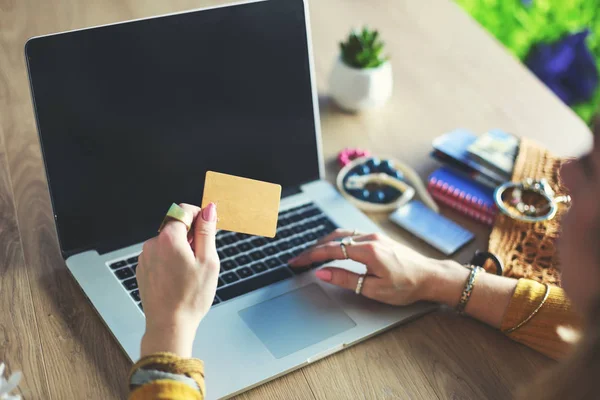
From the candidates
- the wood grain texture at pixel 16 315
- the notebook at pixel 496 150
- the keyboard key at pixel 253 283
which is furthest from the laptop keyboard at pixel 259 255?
the notebook at pixel 496 150

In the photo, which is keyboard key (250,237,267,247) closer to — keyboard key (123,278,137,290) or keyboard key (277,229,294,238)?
keyboard key (277,229,294,238)

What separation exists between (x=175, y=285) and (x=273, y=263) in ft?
0.97

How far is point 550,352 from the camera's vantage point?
1003 mm

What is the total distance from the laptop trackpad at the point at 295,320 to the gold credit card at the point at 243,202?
0.50 ft

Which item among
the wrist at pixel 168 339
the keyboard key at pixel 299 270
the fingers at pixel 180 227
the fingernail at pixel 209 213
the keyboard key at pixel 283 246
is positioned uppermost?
the fingernail at pixel 209 213

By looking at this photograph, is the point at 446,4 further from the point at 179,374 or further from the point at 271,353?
the point at 179,374

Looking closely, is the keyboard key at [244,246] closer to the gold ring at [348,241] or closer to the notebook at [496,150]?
the gold ring at [348,241]

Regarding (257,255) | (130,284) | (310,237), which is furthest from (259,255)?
(130,284)

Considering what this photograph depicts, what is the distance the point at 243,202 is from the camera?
90 cm

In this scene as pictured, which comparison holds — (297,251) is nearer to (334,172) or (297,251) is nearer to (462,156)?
(334,172)

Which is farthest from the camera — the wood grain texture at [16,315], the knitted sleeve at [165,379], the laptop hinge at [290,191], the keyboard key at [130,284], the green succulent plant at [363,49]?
the green succulent plant at [363,49]

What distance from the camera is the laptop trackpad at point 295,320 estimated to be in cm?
96

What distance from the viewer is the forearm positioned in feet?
3.39

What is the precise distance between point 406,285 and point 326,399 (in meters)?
0.23
